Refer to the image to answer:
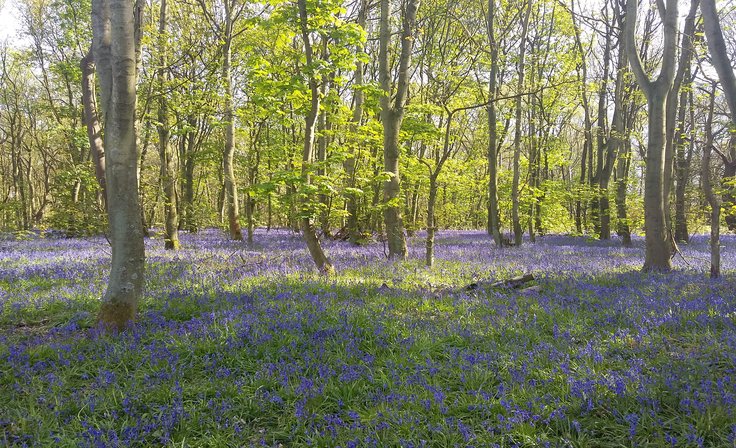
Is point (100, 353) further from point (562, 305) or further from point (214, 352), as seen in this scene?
point (562, 305)

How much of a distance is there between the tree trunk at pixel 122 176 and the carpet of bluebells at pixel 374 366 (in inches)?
17.8

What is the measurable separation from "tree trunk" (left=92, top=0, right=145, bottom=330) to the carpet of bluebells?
0.45m

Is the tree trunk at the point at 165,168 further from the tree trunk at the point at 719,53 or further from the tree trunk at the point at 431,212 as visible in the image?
the tree trunk at the point at 719,53

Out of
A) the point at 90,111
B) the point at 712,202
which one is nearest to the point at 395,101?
the point at 712,202

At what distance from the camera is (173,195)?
13422mm

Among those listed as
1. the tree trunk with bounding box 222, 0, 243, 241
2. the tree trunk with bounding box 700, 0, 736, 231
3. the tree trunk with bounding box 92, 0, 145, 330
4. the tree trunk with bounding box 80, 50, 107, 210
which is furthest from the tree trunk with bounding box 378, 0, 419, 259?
the tree trunk with bounding box 80, 50, 107, 210

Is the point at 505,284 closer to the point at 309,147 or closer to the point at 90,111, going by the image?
the point at 309,147

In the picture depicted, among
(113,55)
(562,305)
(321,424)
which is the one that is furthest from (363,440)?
(113,55)

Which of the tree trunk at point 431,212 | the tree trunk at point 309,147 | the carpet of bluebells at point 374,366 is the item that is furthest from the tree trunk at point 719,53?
the tree trunk at point 309,147

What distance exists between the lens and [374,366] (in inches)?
171

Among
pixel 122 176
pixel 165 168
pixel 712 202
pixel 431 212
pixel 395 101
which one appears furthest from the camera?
pixel 165 168

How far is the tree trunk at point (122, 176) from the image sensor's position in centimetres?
505

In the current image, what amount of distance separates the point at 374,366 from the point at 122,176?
3935mm

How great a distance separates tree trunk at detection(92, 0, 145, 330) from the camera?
5047 mm
